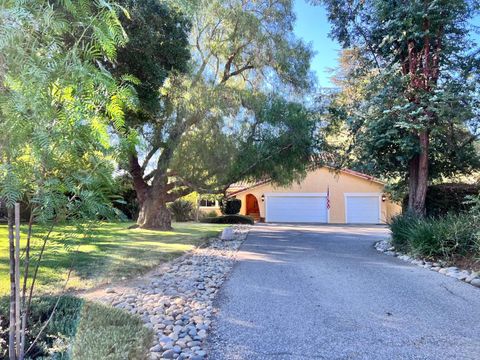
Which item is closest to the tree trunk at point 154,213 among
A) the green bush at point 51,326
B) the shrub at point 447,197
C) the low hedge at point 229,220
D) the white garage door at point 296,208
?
the low hedge at point 229,220

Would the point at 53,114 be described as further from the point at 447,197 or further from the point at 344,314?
the point at 447,197

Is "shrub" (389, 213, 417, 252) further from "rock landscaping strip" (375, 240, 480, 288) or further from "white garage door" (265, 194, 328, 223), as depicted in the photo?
"white garage door" (265, 194, 328, 223)

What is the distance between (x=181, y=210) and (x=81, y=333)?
25.1 m

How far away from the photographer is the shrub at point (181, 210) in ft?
91.8

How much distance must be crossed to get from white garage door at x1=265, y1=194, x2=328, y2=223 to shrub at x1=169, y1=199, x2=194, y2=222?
6.11 meters

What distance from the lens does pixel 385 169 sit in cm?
1356

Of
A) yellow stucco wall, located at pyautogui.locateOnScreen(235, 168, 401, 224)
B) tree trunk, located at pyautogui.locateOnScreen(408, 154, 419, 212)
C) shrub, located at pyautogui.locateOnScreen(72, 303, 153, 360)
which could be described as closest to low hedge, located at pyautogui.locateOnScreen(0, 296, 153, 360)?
shrub, located at pyautogui.locateOnScreen(72, 303, 153, 360)

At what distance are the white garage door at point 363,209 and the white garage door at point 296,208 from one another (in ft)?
5.87

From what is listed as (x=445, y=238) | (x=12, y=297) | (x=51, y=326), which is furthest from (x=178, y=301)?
(x=445, y=238)

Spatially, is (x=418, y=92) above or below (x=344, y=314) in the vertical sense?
above

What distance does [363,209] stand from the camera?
1176 inches

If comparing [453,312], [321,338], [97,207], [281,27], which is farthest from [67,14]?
[281,27]

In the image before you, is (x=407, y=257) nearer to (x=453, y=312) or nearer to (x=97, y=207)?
(x=453, y=312)

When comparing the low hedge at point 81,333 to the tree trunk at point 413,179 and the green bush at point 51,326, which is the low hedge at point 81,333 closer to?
the green bush at point 51,326
